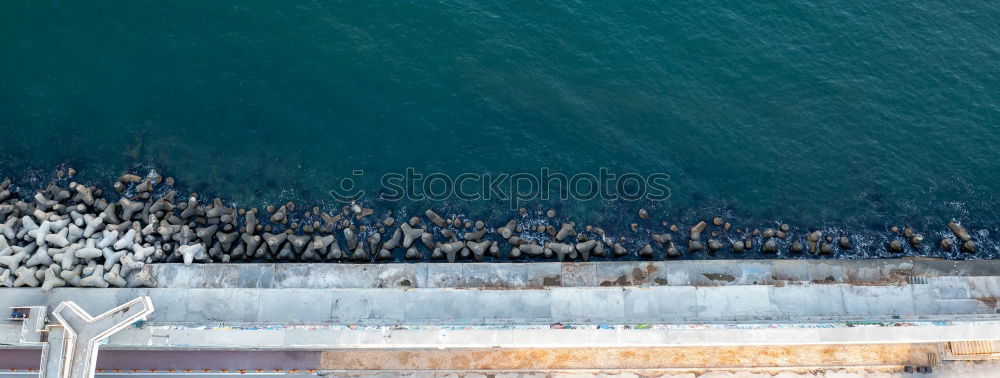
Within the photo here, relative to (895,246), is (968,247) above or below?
above

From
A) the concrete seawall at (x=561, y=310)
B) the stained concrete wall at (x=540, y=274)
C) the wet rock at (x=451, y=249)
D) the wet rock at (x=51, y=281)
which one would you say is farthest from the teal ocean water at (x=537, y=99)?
the wet rock at (x=51, y=281)

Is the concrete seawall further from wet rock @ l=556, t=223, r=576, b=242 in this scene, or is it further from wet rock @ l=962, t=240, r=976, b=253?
wet rock @ l=556, t=223, r=576, b=242

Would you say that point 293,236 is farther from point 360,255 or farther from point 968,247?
point 968,247

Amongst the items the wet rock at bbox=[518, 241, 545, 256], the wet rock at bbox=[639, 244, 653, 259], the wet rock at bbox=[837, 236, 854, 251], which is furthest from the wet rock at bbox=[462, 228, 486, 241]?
the wet rock at bbox=[837, 236, 854, 251]

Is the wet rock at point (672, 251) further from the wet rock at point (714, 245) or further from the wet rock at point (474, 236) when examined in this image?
the wet rock at point (474, 236)

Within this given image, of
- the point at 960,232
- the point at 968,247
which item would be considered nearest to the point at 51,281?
the point at 960,232

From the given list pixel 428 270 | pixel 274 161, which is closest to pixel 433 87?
pixel 274 161
